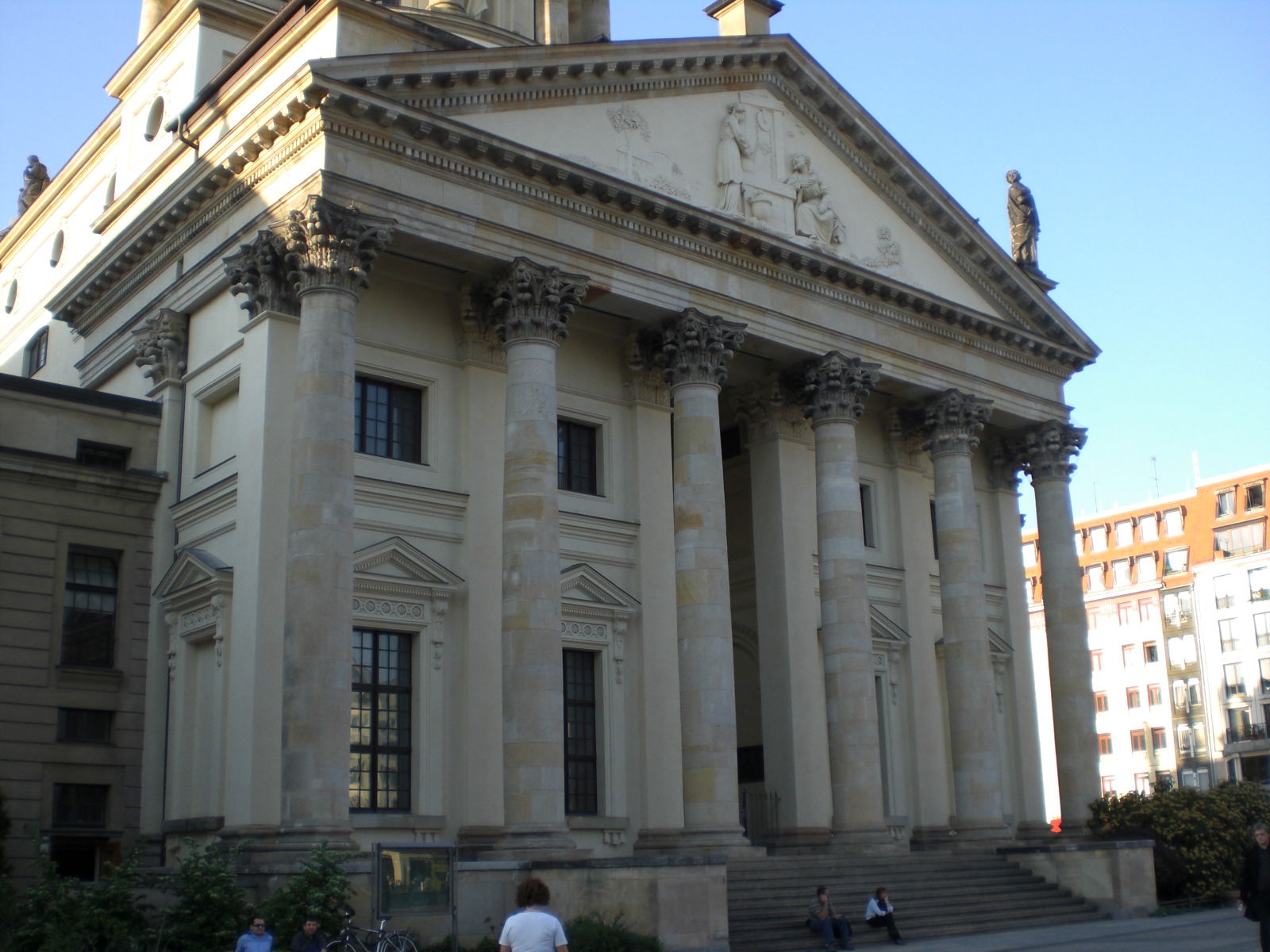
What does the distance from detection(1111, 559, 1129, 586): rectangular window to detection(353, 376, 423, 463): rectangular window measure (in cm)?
6489

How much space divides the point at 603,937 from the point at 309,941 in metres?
4.45

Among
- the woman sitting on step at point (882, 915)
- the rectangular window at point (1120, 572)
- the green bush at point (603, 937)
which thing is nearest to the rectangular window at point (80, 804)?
the green bush at point (603, 937)

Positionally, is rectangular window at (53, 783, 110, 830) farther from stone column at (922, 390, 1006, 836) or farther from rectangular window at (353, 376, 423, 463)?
stone column at (922, 390, 1006, 836)

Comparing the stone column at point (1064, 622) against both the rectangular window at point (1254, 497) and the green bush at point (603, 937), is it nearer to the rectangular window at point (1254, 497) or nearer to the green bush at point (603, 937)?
the green bush at point (603, 937)

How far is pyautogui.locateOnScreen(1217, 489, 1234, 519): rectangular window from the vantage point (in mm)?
76250

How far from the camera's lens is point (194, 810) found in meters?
25.0

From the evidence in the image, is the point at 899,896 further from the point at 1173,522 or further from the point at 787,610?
the point at 1173,522

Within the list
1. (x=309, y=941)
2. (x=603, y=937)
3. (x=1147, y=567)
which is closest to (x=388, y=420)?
(x=603, y=937)

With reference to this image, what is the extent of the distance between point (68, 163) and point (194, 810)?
75.7 ft

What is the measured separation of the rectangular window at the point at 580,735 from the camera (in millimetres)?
27547

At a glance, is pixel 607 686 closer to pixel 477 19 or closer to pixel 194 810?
pixel 194 810

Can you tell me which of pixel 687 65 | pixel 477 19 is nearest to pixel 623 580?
pixel 687 65

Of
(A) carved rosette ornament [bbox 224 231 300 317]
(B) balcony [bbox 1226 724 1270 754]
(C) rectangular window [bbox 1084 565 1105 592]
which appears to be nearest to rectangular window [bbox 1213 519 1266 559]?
(C) rectangular window [bbox 1084 565 1105 592]

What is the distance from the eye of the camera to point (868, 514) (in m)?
35.3
